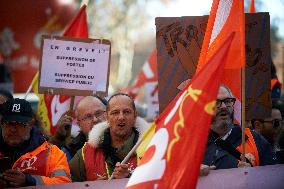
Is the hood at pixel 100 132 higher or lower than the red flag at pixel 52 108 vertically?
lower

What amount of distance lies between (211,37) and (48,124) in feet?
11.2

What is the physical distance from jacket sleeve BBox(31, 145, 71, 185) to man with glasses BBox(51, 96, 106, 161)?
1473mm

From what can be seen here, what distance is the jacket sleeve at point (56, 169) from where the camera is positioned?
17.8 feet

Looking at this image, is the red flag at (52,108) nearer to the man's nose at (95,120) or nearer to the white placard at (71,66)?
the white placard at (71,66)

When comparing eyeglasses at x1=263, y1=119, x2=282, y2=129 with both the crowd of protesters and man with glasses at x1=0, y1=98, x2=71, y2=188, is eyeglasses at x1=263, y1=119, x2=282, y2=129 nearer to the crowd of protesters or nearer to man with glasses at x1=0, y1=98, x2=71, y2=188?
the crowd of protesters

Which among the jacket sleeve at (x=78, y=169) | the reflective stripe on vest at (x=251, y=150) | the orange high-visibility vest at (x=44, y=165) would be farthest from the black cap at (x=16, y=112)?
the reflective stripe on vest at (x=251, y=150)

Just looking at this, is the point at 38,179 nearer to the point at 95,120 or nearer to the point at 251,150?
the point at 251,150

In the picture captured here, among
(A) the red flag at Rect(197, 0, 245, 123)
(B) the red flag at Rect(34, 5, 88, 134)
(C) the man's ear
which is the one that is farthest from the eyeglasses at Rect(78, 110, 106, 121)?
(A) the red flag at Rect(197, 0, 245, 123)

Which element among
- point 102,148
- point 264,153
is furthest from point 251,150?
point 102,148

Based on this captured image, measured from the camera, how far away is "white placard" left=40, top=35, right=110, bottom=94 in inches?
294

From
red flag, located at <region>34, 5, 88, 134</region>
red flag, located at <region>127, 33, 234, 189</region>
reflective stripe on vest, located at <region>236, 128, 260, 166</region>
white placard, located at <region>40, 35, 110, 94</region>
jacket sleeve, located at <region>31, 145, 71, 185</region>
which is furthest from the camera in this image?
red flag, located at <region>34, 5, 88, 134</region>

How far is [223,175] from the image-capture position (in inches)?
209

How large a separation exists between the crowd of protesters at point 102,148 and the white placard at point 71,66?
99 cm

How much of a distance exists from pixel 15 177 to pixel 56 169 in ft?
1.75
